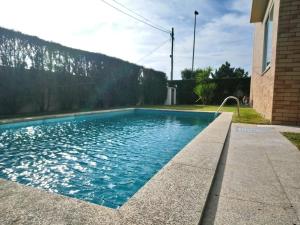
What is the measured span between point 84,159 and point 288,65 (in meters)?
5.84

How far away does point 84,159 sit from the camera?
157 inches

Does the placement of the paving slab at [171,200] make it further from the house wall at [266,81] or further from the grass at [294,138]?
the house wall at [266,81]

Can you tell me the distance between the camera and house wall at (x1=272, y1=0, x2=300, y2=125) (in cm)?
599

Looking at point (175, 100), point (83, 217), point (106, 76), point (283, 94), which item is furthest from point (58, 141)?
point (175, 100)

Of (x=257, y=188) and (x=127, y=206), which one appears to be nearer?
(x=127, y=206)

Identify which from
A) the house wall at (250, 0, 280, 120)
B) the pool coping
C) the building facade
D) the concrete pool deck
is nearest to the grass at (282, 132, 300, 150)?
the concrete pool deck

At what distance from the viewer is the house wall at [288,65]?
5992mm

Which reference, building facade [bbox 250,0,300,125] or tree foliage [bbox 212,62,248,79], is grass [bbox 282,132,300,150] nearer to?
building facade [bbox 250,0,300,125]

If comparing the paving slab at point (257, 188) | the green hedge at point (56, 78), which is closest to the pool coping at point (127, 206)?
the paving slab at point (257, 188)

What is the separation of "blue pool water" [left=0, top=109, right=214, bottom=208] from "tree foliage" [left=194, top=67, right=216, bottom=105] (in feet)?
40.8

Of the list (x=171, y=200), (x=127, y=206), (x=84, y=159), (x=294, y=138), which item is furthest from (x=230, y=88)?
(x=127, y=206)

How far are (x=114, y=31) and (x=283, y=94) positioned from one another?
10.7 metres

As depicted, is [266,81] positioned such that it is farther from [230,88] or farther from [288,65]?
[230,88]

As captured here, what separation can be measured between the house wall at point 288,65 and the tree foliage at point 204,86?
1191 centimetres
